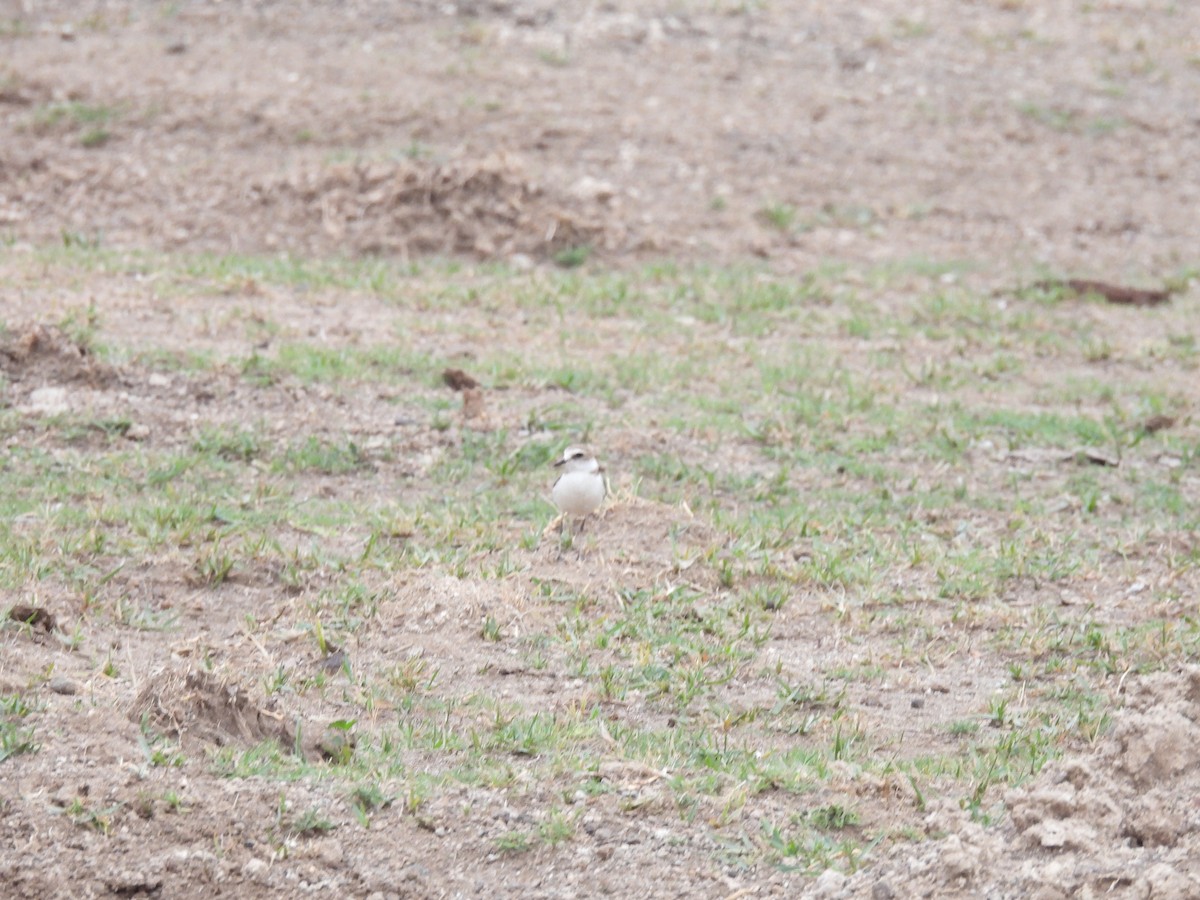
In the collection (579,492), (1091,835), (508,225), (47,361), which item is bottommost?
(508,225)

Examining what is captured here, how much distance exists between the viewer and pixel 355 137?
11.5 metres

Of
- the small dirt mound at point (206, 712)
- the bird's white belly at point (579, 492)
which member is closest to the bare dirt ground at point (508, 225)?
the small dirt mound at point (206, 712)

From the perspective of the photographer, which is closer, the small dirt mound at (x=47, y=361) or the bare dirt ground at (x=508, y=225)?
the bare dirt ground at (x=508, y=225)

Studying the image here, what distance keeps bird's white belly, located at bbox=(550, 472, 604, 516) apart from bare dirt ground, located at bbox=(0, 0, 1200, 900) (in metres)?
0.22

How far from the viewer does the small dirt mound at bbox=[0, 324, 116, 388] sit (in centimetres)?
723

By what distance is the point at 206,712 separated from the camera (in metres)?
4.24

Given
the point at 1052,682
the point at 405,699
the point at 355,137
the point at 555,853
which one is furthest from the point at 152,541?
the point at 355,137

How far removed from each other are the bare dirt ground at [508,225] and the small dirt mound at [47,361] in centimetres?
2

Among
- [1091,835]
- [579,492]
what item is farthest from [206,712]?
[1091,835]

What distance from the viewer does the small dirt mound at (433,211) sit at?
1031 centimetres

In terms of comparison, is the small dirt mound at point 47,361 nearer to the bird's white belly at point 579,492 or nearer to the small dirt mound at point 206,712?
the bird's white belly at point 579,492

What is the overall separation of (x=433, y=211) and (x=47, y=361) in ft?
12.0

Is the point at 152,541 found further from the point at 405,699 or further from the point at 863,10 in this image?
the point at 863,10

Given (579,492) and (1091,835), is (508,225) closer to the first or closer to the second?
(579,492)
